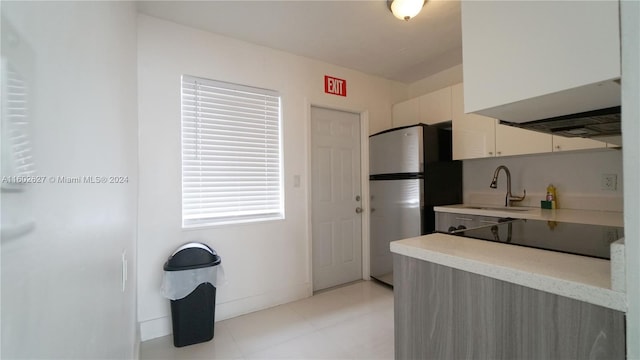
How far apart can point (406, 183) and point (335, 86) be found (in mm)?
1351

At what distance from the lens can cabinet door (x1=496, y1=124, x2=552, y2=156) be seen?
7.22ft

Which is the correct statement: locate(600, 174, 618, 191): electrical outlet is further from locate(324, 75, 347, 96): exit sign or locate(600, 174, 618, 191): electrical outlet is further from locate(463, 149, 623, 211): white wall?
locate(324, 75, 347, 96): exit sign

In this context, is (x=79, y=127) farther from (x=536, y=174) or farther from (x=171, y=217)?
(x=536, y=174)

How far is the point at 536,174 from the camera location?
99.8 inches

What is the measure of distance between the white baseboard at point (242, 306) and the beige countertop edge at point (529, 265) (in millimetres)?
1891

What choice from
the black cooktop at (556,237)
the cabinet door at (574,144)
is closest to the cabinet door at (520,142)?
the cabinet door at (574,144)

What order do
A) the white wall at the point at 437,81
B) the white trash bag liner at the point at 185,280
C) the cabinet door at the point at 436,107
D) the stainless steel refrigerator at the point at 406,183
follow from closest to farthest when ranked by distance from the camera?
1. the white trash bag liner at the point at 185,280
2. the stainless steel refrigerator at the point at 406,183
3. the cabinet door at the point at 436,107
4. the white wall at the point at 437,81

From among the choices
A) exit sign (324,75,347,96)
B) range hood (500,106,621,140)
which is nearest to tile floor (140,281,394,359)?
range hood (500,106,621,140)

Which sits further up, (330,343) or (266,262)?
(266,262)

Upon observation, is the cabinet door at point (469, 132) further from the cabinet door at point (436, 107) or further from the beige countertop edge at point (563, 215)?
the beige countertop edge at point (563, 215)

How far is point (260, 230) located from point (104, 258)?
6.28 ft

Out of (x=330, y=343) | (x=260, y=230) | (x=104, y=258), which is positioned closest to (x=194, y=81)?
(x=260, y=230)

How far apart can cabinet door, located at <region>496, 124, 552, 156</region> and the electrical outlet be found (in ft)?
1.63

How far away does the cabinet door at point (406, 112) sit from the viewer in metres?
3.13
